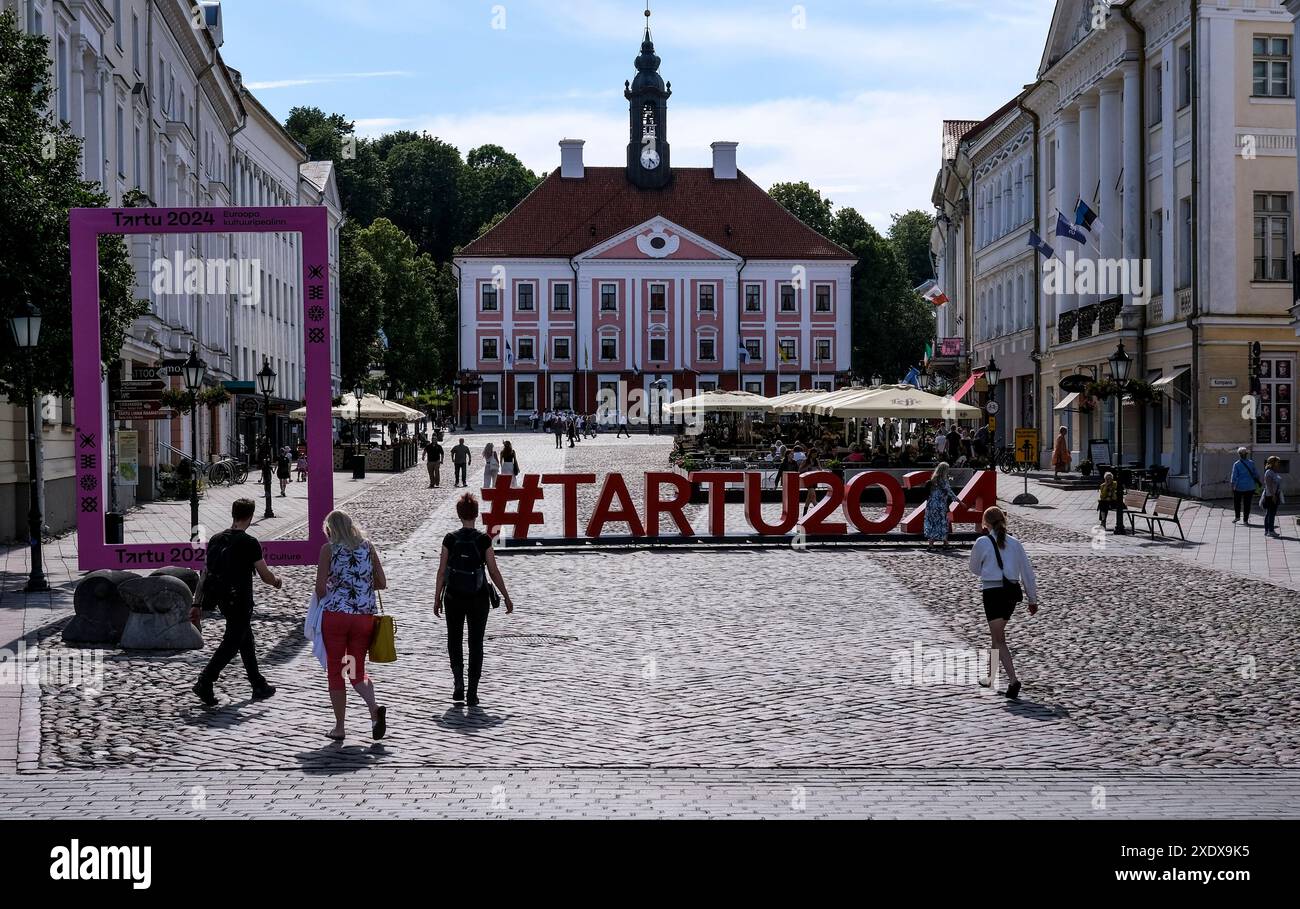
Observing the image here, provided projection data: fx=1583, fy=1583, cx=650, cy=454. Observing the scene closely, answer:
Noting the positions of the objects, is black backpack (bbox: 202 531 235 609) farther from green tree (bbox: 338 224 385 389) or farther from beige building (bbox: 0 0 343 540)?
green tree (bbox: 338 224 385 389)

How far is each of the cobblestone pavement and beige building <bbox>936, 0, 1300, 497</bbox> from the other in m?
18.4

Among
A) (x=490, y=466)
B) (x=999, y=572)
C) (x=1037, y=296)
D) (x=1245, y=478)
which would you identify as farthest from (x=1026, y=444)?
(x=999, y=572)

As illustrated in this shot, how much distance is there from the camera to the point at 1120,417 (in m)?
40.6

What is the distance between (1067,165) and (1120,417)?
35.8 feet

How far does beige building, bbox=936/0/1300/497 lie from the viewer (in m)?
36.5

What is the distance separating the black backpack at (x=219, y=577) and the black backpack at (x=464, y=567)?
174 cm

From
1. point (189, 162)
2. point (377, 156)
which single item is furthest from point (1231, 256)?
point (377, 156)

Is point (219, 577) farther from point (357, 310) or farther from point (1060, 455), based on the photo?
point (357, 310)

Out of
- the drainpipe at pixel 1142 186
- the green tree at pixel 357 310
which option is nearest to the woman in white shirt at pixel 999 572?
the drainpipe at pixel 1142 186

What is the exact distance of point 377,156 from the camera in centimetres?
11900

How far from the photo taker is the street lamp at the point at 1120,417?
28.6 metres

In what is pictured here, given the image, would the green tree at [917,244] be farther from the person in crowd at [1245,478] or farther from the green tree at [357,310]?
the person in crowd at [1245,478]

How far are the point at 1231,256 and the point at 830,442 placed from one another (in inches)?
469
